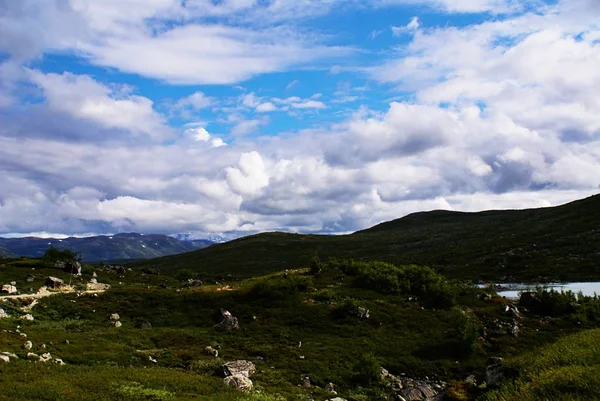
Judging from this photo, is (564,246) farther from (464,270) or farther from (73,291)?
(73,291)

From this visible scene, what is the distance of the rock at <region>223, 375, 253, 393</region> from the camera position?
94.2ft

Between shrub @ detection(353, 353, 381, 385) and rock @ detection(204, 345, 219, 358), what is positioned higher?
rock @ detection(204, 345, 219, 358)

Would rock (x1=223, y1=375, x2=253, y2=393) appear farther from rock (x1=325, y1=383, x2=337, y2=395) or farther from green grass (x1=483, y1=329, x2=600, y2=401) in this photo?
green grass (x1=483, y1=329, x2=600, y2=401)

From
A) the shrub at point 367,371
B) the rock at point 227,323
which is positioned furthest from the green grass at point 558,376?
the rock at point 227,323

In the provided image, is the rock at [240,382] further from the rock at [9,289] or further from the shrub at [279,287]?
the rock at [9,289]

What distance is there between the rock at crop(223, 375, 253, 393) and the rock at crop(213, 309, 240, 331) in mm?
17276

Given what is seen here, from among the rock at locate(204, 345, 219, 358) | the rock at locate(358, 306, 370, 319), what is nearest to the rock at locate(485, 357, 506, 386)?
the rock at locate(204, 345, 219, 358)

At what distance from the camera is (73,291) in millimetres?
60125

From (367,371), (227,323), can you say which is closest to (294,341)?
(227,323)

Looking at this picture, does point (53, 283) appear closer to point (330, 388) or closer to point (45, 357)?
point (45, 357)

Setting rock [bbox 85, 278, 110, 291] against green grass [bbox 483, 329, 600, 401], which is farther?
rock [bbox 85, 278, 110, 291]

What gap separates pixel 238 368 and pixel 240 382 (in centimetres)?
370

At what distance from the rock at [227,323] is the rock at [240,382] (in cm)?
1728

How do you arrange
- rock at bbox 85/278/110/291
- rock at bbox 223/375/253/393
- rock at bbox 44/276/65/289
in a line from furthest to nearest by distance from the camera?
rock at bbox 85/278/110/291
rock at bbox 44/276/65/289
rock at bbox 223/375/253/393
